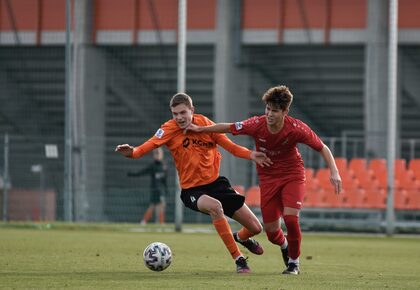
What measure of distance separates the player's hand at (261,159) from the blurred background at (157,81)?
41.5ft

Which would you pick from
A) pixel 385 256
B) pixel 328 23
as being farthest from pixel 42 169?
pixel 385 256

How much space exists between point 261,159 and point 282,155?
0.79ft

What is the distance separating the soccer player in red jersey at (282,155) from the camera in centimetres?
1091

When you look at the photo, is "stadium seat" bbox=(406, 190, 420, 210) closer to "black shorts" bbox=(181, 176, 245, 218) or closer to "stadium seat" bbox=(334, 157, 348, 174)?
"stadium seat" bbox=(334, 157, 348, 174)

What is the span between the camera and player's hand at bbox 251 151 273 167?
1116 cm

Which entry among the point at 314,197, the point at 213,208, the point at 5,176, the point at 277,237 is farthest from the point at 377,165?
the point at 213,208

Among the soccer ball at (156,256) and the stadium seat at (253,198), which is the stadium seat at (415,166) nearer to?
the stadium seat at (253,198)

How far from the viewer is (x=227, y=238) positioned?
11.3 meters

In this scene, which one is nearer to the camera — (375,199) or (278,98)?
(278,98)

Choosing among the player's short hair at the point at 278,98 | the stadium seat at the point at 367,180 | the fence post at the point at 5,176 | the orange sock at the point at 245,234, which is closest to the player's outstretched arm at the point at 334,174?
the player's short hair at the point at 278,98

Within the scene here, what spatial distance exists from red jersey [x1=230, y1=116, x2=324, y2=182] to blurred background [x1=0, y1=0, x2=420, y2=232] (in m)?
12.6

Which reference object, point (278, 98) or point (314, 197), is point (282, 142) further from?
point (314, 197)

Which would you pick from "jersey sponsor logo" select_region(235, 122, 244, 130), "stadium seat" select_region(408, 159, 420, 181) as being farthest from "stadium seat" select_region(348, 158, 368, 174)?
"jersey sponsor logo" select_region(235, 122, 244, 130)

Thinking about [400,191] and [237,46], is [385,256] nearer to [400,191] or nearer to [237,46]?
[400,191]
